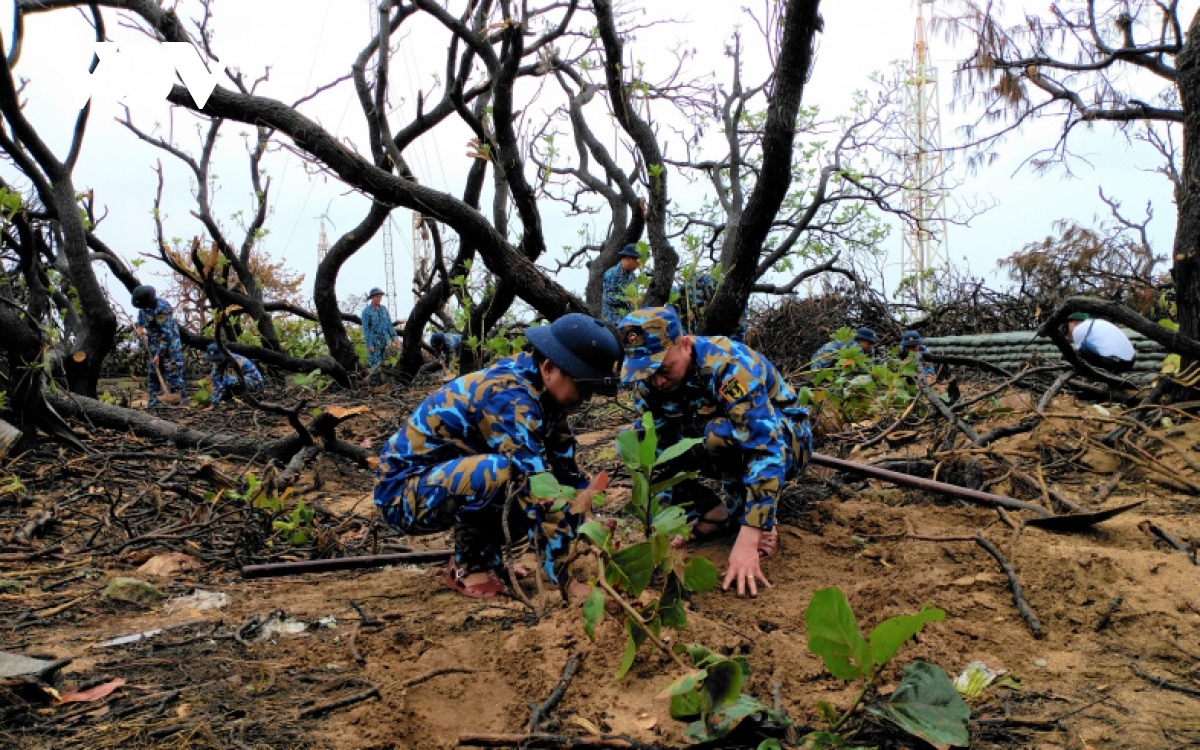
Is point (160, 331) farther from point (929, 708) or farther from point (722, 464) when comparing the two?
point (929, 708)

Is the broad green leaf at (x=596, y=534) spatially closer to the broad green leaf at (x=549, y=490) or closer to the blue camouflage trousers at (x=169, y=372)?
the broad green leaf at (x=549, y=490)

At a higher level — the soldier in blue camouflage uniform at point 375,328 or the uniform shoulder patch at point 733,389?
the soldier in blue camouflage uniform at point 375,328

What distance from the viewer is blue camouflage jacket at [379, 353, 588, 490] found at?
9.84 feet

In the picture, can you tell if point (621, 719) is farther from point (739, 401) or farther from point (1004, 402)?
point (1004, 402)

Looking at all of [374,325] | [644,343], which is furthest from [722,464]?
[374,325]

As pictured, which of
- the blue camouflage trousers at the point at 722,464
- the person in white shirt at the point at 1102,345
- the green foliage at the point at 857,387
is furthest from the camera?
the person in white shirt at the point at 1102,345

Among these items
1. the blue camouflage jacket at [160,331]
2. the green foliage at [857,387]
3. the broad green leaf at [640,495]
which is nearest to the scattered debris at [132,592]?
the broad green leaf at [640,495]

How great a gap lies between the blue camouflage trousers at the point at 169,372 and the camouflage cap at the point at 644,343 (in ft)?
28.4

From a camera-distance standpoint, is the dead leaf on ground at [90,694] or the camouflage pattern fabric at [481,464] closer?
the dead leaf on ground at [90,694]

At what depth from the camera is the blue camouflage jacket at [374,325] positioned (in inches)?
457

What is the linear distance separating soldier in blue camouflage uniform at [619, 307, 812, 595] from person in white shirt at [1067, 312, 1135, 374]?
134 inches

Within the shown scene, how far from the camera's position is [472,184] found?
9.60 meters

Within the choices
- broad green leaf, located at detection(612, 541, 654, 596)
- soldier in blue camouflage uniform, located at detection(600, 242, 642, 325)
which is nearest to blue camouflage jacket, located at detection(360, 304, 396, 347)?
soldier in blue camouflage uniform, located at detection(600, 242, 642, 325)

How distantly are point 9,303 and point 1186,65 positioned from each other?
7.95m
